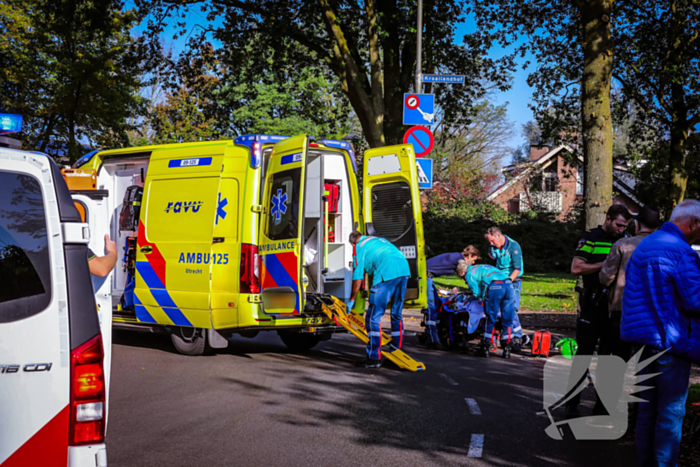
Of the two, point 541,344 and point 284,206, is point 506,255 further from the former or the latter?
point 284,206

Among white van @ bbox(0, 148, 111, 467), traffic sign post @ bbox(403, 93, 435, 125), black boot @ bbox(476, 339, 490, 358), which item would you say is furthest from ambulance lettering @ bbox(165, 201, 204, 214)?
white van @ bbox(0, 148, 111, 467)

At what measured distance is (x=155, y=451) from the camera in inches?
184

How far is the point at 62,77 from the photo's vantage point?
20875 millimetres

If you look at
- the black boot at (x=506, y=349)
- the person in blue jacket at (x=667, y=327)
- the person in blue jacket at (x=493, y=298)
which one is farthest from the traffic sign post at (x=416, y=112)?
the person in blue jacket at (x=667, y=327)

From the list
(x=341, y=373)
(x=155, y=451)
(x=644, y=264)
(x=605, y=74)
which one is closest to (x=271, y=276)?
(x=341, y=373)

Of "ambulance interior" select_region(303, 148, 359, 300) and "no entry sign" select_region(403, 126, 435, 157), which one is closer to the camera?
"ambulance interior" select_region(303, 148, 359, 300)

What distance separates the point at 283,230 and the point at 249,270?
622 millimetres

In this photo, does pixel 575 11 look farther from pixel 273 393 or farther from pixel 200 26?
pixel 273 393

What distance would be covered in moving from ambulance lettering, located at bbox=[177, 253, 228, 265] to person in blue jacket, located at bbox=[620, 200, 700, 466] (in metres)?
5.09

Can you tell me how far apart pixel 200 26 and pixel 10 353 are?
52.7ft

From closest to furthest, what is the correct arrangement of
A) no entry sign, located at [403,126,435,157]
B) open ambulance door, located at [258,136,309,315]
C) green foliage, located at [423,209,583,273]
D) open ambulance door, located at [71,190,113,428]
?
open ambulance door, located at [71,190,113,428] < open ambulance door, located at [258,136,309,315] < no entry sign, located at [403,126,435,157] < green foliage, located at [423,209,583,273]

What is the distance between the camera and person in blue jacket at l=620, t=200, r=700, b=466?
3660mm

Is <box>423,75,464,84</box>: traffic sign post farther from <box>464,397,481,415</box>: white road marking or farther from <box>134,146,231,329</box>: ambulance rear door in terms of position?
<box>464,397,481,415</box>: white road marking

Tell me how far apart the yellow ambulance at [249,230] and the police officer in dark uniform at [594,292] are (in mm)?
2831
